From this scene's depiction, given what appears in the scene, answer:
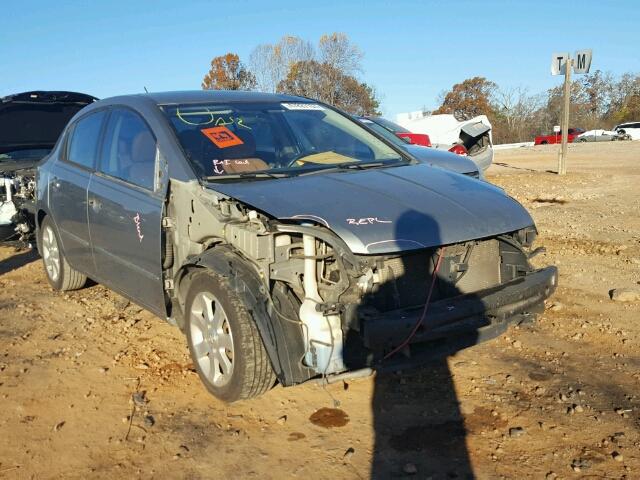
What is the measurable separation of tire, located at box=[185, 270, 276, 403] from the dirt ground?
174 millimetres

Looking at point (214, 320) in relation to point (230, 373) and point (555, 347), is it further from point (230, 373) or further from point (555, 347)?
point (555, 347)

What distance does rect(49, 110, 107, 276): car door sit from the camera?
507cm

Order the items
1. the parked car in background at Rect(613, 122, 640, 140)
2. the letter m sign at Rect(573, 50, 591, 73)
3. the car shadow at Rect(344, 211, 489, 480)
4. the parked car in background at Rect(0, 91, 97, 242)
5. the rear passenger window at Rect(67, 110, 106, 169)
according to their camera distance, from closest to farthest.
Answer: the car shadow at Rect(344, 211, 489, 480), the rear passenger window at Rect(67, 110, 106, 169), the parked car in background at Rect(0, 91, 97, 242), the letter m sign at Rect(573, 50, 591, 73), the parked car in background at Rect(613, 122, 640, 140)

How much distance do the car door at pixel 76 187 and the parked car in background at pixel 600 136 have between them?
139 feet

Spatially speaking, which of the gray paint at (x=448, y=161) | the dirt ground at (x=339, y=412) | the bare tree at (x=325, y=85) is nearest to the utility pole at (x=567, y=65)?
the gray paint at (x=448, y=161)

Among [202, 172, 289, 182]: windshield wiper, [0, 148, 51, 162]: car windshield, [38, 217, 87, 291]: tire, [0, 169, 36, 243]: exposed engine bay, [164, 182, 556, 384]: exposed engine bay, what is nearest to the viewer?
[164, 182, 556, 384]: exposed engine bay

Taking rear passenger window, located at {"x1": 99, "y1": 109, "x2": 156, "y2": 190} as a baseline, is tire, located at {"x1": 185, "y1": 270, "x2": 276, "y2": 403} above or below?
below

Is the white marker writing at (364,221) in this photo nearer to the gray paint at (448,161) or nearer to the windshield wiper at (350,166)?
the windshield wiper at (350,166)

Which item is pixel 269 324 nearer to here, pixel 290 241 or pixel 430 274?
pixel 290 241

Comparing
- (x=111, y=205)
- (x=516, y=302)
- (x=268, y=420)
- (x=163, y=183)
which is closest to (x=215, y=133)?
(x=163, y=183)

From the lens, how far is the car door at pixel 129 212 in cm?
417

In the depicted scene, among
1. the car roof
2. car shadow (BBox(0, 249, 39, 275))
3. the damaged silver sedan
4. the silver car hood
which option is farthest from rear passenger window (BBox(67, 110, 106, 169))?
car shadow (BBox(0, 249, 39, 275))

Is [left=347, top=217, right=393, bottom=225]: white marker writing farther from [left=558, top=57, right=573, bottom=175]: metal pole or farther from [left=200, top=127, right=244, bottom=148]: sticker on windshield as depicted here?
[left=558, top=57, right=573, bottom=175]: metal pole

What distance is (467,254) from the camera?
3.75 meters
